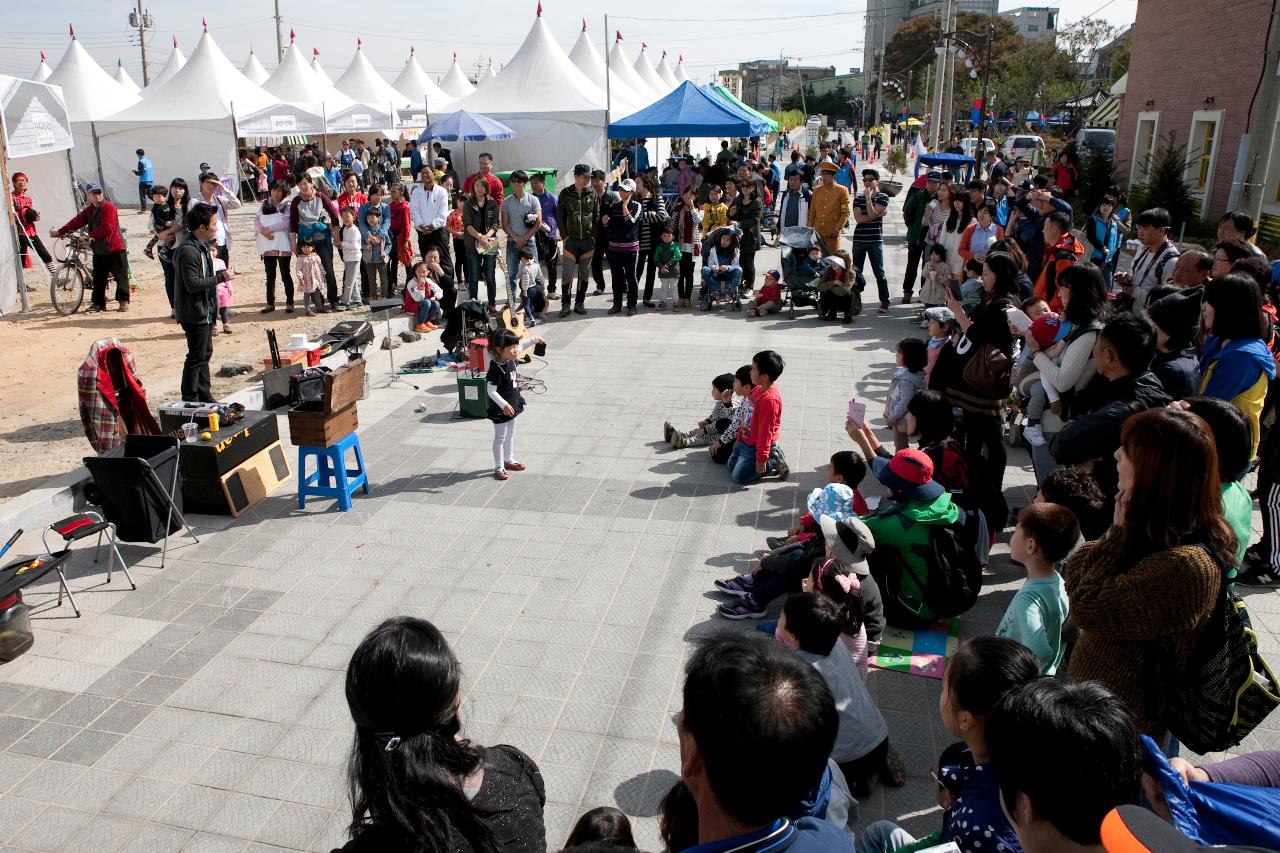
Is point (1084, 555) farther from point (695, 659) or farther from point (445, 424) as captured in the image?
point (445, 424)

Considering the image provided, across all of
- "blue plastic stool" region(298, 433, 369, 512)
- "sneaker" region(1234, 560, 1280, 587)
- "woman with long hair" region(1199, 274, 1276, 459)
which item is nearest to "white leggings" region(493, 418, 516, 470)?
"blue plastic stool" region(298, 433, 369, 512)

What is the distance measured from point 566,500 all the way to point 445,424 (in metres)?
2.30

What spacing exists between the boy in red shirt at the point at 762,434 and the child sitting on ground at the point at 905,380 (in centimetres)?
87

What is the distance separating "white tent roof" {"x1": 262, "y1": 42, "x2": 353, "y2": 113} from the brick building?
24232 millimetres

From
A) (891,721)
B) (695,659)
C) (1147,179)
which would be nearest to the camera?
(695,659)

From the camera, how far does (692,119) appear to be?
55.1 feet

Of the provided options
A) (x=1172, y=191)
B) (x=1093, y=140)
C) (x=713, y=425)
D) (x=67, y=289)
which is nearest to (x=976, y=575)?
(x=713, y=425)

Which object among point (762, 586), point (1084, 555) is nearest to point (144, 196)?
point (762, 586)

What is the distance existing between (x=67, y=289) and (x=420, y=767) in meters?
14.2

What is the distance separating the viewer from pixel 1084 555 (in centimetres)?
313

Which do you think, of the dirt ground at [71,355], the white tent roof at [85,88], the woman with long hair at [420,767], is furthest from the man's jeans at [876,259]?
the white tent roof at [85,88]

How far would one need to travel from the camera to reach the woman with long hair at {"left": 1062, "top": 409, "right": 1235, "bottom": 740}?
2.86 m

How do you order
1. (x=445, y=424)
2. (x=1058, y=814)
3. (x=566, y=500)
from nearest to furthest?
(x=1058, y=814)
(x=566, y=500)
(x=445, y=424)

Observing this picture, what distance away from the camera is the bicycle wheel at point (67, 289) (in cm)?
1330
